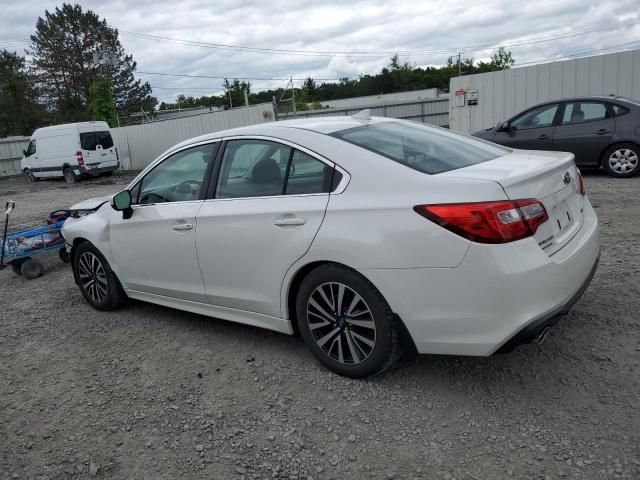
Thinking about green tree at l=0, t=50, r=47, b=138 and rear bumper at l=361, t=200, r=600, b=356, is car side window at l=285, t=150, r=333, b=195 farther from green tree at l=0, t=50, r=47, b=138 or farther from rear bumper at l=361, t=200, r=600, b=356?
green tree at l=0, t=50, r=47, b=138

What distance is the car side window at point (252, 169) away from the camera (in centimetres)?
346

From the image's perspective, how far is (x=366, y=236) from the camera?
2875 mm

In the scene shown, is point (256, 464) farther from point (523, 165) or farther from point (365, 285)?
point (523, 165)

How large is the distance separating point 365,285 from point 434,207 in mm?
586

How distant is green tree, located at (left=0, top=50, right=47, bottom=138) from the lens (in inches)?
1751

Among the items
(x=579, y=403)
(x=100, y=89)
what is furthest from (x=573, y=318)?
(x=100, y=89)

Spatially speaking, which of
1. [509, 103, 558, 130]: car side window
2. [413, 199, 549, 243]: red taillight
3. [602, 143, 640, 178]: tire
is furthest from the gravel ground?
[509, 103, 558, 130]: car side window

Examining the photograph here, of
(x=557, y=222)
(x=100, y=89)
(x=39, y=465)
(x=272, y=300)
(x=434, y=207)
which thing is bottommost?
(x=39, y=465)

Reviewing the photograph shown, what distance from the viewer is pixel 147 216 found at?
4.19 m

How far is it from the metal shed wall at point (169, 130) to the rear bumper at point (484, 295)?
16.2 meters

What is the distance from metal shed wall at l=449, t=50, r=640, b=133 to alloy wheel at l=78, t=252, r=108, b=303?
1242 cm

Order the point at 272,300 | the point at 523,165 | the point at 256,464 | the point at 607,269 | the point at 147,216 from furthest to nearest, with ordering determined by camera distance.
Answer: the point at 607,269, the point at 147,216, the point at 272,300, the point at 523,165, the point at 256,464

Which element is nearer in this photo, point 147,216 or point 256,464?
point 256,464

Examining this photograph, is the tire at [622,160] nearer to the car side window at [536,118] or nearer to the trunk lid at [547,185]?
the car side window at [536,118]
